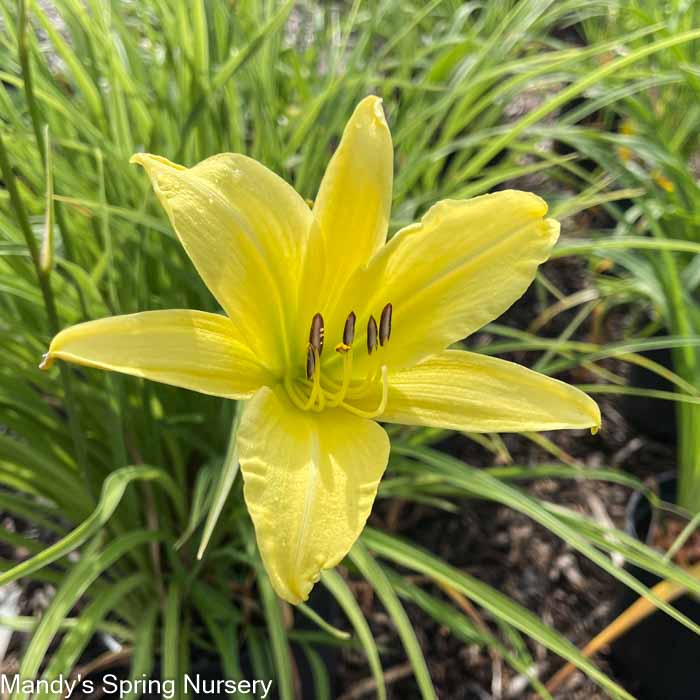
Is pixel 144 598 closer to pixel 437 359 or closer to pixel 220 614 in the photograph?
pixel 220 614

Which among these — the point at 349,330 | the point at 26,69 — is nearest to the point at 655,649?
the point at 349,330

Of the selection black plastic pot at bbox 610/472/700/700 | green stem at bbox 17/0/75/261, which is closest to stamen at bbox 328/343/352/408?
green stem at bbox 17/0/75/261

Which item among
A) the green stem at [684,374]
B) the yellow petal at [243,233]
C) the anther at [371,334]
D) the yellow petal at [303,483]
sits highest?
the yellow petal at [243,233]

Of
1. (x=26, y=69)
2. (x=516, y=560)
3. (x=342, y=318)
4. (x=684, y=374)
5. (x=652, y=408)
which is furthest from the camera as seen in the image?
(x=652, y=408)

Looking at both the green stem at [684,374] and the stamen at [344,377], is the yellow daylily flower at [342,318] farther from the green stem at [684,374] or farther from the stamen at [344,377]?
the green stem at [684,374]

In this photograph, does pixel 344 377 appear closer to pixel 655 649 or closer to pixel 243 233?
pixel 243 233

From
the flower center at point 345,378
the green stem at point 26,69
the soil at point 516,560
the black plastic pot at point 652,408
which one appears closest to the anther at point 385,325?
the flower center at point 345,378
